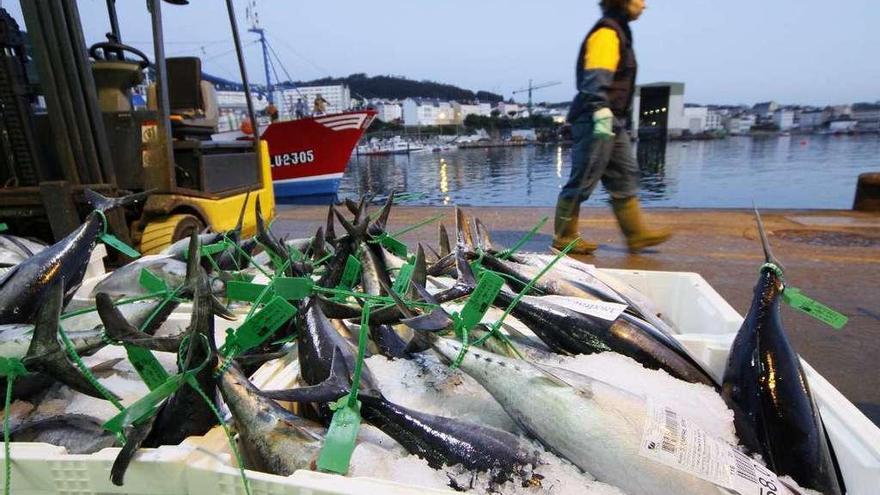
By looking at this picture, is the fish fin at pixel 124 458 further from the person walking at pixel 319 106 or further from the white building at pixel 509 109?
the white building at pixel 509 109

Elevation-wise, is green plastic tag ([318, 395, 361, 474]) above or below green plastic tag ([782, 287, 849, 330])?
below

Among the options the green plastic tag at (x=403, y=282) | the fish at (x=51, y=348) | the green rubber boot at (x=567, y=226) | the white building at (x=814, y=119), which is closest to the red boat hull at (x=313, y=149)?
the green rubber boot at (x=567, y=226)

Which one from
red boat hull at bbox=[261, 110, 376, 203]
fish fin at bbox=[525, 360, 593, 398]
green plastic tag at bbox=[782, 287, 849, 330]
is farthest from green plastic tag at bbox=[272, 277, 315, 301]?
red boat hull at bbox=[261, 110, 376, 203]

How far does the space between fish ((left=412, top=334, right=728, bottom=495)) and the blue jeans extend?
10.0ft

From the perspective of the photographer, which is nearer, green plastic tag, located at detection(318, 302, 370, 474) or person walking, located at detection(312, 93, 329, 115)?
green plastic tag, located at detection(318, 302, 370, 474)

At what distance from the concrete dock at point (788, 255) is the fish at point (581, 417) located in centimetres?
148

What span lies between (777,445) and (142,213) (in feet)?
14.7

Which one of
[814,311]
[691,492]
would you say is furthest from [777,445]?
[814,311]

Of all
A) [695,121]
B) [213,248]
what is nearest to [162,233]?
[213,248]

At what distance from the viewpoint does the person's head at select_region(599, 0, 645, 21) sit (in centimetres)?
389

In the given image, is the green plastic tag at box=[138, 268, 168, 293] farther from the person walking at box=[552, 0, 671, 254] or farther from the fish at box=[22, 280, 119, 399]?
the person walking at box=[552, 0, 671, 254]

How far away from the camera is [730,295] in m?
3.24

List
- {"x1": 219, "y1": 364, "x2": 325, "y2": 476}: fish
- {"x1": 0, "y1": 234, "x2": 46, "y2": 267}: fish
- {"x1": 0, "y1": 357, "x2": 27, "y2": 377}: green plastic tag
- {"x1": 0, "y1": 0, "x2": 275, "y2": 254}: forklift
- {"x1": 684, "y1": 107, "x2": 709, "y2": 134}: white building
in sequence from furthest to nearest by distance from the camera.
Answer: {"x1": 684, "y1": 107, "x2": 709, "y2": 134}: white building
{"x1": 0, "y1": 0, "x2": 275, "y2": 254}: forklift
{"x1": 0, "y1": 234, "x2": 46, "y2": 267}: fish
{"x1": 0, "y1": 357, "x2": 27, "y2": 377}: green plastic tag
{"x1": 219, "y1": 364, "x2": 325, "y2": 476}: fish

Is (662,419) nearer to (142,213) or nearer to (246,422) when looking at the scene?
(246,422)
